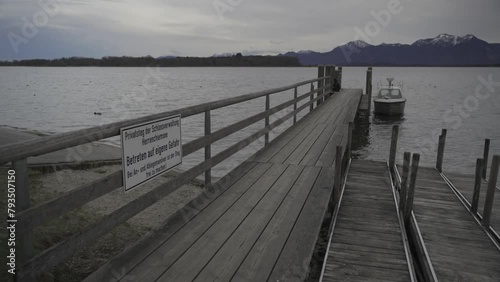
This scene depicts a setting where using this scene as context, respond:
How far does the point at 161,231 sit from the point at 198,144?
112cm

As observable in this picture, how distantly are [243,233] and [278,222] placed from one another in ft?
1.54

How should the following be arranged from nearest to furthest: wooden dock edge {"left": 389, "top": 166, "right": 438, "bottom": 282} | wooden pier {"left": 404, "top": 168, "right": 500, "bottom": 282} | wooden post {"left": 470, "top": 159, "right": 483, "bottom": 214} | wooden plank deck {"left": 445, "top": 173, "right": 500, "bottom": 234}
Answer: wooden dock edge {"left": 389, "top": 166, "right": 438, "bottom": 282}, wooden pier {"left": 404, "top": 168, "right": 500, "bottom": 282}, wooden post {"left": 470, "top": 159, "right": 483, "bottom": 214}, wooden plank deck {"left": 445, "top": 173, "right": 500, "bottom": 234}

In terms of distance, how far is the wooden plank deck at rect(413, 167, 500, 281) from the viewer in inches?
A: 200

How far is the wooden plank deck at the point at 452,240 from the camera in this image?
16.7 feet

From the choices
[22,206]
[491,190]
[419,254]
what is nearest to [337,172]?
[419,254]

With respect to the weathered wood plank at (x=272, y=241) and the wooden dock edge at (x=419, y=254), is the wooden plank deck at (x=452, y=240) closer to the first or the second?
the wooden dock edge at (x=419, y=254)

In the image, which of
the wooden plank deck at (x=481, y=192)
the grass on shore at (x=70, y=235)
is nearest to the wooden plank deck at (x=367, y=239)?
the wooden plank deck at (x=481, y=192)

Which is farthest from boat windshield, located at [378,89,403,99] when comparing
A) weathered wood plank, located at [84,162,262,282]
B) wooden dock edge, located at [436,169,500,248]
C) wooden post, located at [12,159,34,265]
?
wooden post, located at [12,159,34,265]

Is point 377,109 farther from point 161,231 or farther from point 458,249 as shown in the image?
point 161,231

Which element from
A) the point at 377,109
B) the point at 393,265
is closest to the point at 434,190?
the point at 393,265

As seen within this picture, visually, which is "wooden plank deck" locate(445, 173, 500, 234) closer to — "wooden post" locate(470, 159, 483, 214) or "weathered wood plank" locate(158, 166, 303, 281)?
"wooden post" locate(470, 159, 483, 214)

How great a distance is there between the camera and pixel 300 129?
10.4 m

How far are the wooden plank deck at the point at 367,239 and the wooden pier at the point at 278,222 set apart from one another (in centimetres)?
2

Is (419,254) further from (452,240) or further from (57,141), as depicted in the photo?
(57,141)
